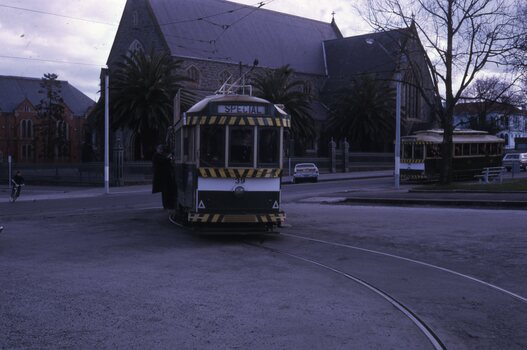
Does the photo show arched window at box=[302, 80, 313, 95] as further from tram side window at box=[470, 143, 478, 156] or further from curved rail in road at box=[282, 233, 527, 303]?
curved rail in road at box=[282, 233, 527, 303]

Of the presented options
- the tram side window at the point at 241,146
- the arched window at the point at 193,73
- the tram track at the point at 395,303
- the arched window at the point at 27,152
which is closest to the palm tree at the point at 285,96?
the arched window at the point at 193,73

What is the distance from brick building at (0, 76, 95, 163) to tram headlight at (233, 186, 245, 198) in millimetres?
75490

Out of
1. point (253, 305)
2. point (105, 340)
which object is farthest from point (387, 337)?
point (105, 340)

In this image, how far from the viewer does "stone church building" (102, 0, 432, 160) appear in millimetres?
60406

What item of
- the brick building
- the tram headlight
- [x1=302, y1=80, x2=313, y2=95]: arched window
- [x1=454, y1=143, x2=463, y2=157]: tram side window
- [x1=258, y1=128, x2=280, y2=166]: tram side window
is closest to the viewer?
the tram headlight

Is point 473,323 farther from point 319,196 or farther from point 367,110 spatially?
point 367,110

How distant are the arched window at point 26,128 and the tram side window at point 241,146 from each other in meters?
83.9

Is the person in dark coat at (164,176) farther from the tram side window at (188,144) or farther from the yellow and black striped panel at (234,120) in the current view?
the yellow and black striped panel at (234,120)

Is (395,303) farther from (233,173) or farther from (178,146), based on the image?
(178,146)

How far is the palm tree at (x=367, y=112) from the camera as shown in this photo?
59.1 meters

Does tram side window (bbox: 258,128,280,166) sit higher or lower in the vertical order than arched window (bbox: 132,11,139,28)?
lower

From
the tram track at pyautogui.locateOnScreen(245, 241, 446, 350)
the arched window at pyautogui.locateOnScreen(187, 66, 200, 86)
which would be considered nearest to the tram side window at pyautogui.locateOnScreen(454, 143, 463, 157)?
the tram track at pyautogui.locateOnScreen(245, 241, 446, 350)

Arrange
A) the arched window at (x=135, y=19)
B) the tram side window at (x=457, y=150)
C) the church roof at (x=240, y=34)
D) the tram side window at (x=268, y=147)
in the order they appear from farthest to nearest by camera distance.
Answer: the arched window at (x=135, y=19) < the church roof at (x=240, y=34) < the tram side window at (x=457, y=150) < the tram side window at (x=268, y=147)

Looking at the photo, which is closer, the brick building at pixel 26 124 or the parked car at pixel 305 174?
the parked car at pixel 305 174
